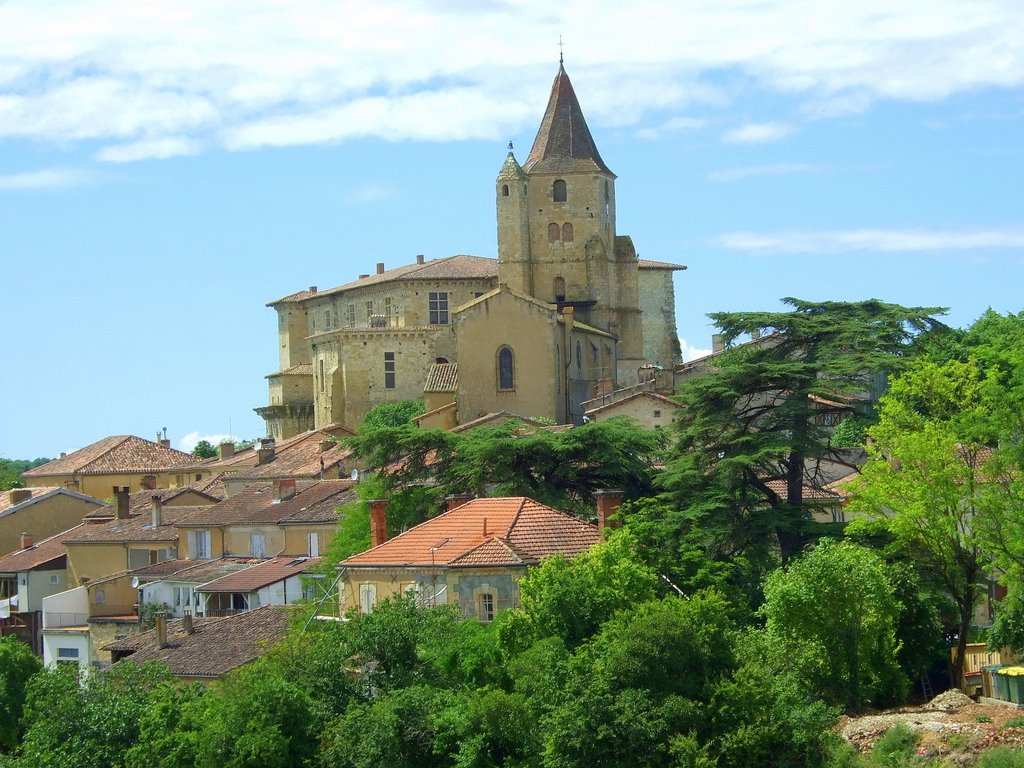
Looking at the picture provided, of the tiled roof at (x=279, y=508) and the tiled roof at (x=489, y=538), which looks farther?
the tiled roof at (x=279, y=508)

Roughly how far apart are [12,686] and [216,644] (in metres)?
5.40

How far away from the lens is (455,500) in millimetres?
47125

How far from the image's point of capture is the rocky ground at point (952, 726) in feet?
102

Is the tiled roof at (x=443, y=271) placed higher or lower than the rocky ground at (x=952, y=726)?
higher

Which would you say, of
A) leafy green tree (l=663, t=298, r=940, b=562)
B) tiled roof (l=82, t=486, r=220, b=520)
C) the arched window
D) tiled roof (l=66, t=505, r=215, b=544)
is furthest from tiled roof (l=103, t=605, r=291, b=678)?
the arched window

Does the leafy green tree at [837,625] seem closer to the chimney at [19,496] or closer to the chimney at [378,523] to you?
the chimney at [378,523]

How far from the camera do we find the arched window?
82.8 meters

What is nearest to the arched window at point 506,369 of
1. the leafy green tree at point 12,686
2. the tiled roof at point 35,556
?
the tiled roof at point 35,556

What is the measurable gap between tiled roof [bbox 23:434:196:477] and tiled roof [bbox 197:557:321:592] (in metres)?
43.1

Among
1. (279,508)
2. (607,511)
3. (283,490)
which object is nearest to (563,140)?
(283,490)

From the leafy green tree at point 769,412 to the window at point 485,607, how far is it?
550 centimetres

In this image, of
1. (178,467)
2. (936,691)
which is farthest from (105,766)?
(178,467)

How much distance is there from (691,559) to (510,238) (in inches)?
2290

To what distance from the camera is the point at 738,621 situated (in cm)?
3828
